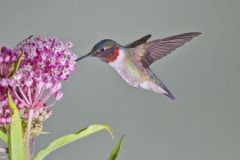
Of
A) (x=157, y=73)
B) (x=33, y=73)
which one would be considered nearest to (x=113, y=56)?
(x=33, y=73)

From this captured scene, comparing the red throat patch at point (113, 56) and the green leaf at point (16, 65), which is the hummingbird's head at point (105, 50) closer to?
the red throat patch at point (113, 56)

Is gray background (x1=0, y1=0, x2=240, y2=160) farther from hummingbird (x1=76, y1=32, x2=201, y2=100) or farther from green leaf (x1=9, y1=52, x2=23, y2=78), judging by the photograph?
green leaf (x1=9, y1=52, x2=23, y2=78)

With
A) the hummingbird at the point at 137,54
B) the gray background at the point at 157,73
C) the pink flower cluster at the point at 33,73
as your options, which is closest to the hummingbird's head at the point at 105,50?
the hummingbird at the point at 137,54

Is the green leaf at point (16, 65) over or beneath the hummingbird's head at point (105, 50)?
over

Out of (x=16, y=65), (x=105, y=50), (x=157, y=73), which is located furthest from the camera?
(x=157, y=73)

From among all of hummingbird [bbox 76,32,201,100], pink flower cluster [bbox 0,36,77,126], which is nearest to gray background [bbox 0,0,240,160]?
hummingbird [bbox 76,32,201,100]

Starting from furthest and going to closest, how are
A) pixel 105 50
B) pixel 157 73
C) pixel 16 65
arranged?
pixel 157 73 < pixel 105 50 < pixel 16 65

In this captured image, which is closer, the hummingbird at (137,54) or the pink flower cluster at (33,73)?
the pink flower cluster at (33,73)

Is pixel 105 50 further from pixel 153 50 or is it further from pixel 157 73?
pixel 157 73

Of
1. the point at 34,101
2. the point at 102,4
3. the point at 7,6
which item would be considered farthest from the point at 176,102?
the point at 34,101
